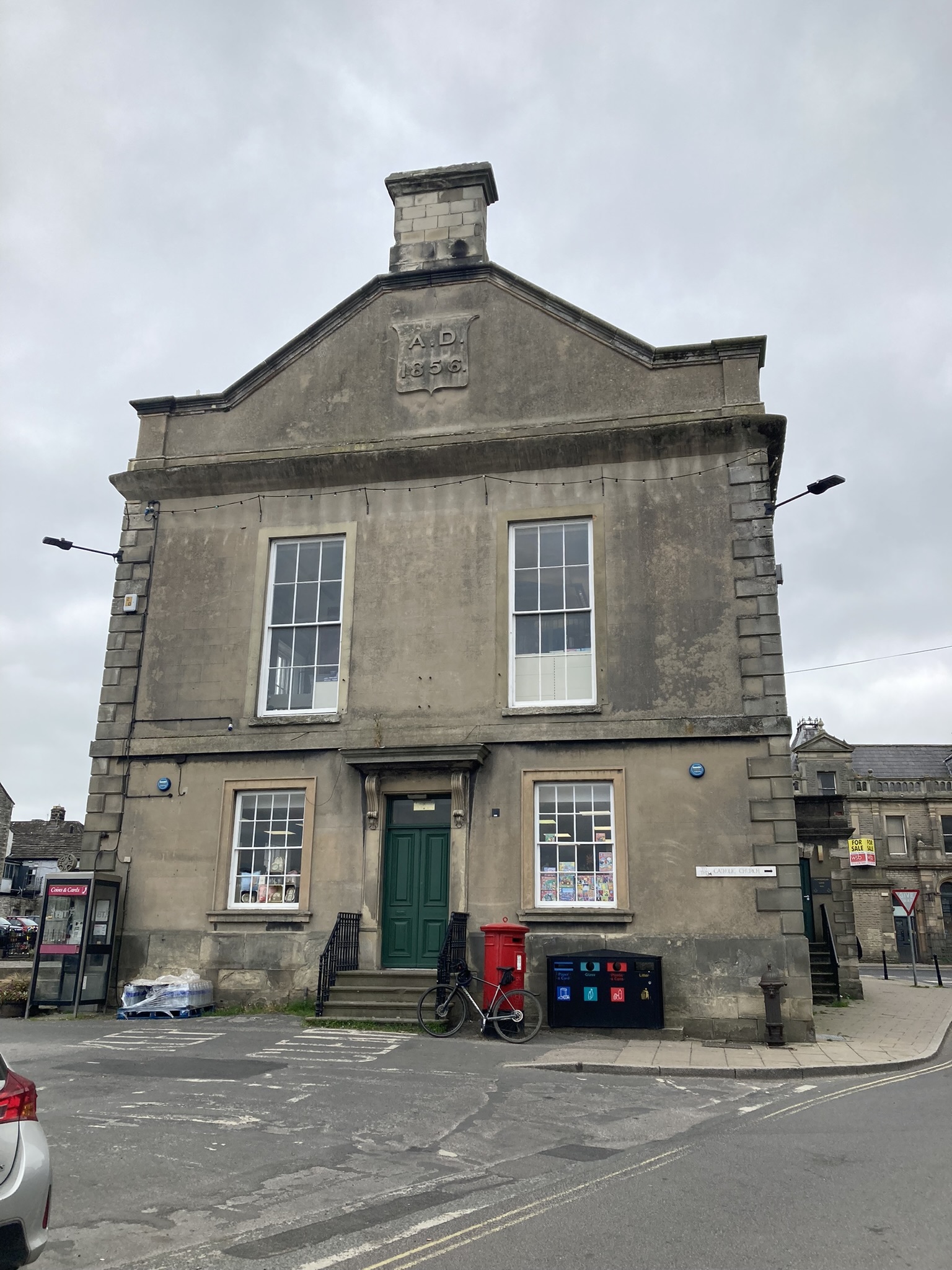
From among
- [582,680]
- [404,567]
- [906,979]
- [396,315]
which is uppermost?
[396,315]

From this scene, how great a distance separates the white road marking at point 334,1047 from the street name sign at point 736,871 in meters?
4.58

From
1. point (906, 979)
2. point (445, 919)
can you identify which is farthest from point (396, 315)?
point (906, 979)

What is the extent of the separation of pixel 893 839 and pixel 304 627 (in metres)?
39.5

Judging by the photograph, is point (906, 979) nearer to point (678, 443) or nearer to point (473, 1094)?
point (678, 443)

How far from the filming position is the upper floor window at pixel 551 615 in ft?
49.0

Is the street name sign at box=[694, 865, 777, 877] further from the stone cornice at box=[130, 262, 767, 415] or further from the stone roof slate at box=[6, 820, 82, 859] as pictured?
the stone roof slate at box=[6, 820, 82, 859]

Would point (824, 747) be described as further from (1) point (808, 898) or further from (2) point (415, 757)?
(2) point (415, 757)

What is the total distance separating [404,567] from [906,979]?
22871mm

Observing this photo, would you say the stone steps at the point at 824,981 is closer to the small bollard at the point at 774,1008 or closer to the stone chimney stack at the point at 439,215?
the small bollard at the point at 774,1008

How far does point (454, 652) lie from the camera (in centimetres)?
1519

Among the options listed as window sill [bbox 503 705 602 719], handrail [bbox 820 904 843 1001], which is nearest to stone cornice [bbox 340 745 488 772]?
window sill [bbox 503 705 602 719]

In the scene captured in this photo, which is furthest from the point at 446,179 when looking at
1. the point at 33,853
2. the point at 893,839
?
the point at 33,853

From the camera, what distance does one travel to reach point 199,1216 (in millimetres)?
5422

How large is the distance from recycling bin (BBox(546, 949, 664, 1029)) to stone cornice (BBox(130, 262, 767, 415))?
9.08 meters
